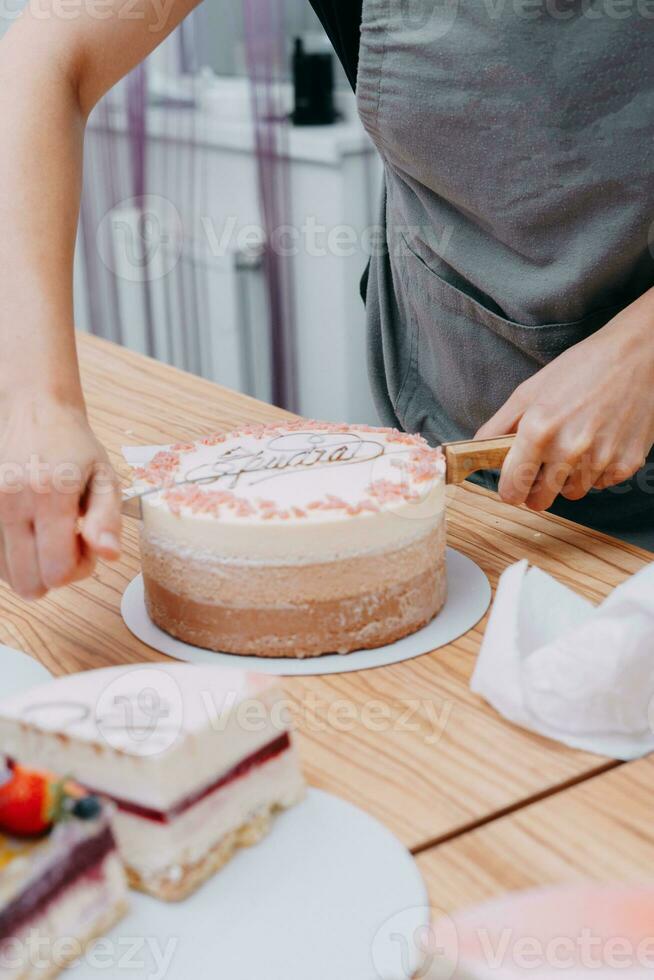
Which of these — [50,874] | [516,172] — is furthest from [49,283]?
[50,874]

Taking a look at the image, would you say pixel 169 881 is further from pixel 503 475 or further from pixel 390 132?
pixel 390 132

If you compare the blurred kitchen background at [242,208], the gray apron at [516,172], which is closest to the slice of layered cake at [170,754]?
the gray apron at [516,172]

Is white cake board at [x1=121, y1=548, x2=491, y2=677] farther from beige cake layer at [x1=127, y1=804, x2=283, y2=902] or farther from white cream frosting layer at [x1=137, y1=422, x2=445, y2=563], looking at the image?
beige cake layer at [x1=127, y1=804, x2=283, y2=902]

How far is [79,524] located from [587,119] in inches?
26.0

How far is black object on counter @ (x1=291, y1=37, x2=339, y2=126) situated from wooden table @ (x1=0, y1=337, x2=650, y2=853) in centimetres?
183

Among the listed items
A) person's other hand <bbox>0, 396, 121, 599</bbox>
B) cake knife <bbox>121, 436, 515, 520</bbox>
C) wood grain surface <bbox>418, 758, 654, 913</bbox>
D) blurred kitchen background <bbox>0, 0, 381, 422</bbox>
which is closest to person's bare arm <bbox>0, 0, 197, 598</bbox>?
person's other hand <bbox>0, 396, 121, 599</bbox>

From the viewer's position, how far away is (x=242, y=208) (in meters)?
3.12

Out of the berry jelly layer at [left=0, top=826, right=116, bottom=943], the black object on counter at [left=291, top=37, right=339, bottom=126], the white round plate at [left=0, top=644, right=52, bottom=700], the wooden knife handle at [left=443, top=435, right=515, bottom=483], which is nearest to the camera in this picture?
the berry jelly layer at [left=0, top=826, right=116, bottom=943]

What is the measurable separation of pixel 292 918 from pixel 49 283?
66 cm

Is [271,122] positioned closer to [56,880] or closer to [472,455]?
[472,455]

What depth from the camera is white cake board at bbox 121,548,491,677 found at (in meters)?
0.94

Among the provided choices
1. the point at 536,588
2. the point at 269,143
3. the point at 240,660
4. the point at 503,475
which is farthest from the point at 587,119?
the point at 269,143

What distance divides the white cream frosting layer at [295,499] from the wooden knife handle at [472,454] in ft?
0.07

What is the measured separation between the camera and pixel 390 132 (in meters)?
1.24
